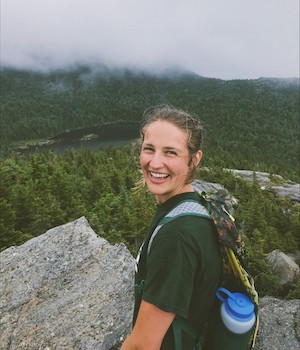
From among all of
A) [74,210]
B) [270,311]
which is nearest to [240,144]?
[74,210]

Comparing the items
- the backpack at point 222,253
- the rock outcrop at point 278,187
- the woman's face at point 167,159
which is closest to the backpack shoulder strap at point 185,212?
the backpack at point 222,253

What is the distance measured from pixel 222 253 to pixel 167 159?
1007mm

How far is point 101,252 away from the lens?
9391mm

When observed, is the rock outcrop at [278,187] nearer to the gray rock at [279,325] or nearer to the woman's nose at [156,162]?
the gray rock at [279,325]

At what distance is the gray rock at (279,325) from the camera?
26.5ft

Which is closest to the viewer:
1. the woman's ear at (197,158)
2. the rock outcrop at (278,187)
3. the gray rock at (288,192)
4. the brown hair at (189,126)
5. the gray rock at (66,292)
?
the brown hair at (189,126)

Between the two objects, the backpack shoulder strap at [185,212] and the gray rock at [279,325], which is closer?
the backpack shoulder strap at [185,212]

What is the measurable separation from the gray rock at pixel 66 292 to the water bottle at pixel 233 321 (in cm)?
482

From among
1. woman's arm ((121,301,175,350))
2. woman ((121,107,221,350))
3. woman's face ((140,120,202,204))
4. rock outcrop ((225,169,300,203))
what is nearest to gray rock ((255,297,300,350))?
woman ((121,107,221,350))

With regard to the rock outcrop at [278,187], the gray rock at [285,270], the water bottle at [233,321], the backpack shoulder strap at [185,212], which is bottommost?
the rock outcrop at [278,187]

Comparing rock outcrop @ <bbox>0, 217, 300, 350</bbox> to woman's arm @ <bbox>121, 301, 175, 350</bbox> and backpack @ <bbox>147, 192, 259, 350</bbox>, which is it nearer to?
backpack @ <bbox>147, 192, 259, 350</bbox>

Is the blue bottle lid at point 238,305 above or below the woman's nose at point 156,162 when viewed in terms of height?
below

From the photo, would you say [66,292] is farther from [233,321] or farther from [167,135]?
[167,135]

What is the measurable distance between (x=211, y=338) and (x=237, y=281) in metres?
0.61
